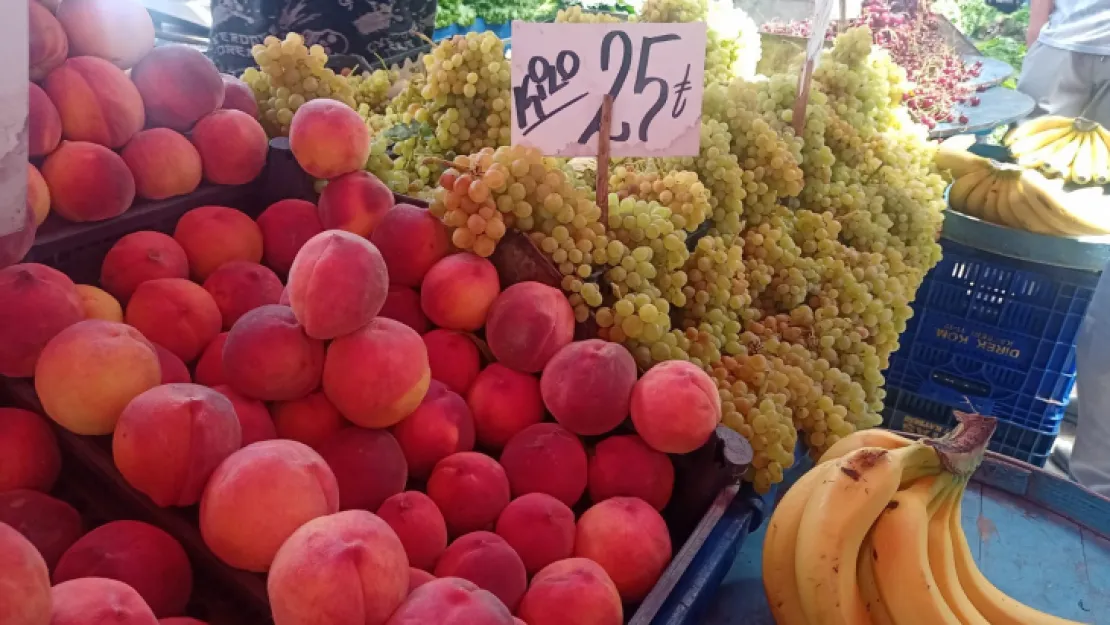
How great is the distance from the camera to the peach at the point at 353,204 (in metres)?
1.02

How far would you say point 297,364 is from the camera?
745mm

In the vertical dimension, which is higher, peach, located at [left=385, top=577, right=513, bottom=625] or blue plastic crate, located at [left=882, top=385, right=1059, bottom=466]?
peach, located at [left=385, top=577, right=513, bottom=625]

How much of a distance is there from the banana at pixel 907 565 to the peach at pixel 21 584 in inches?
28.5

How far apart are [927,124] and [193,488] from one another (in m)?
Result: 2.58

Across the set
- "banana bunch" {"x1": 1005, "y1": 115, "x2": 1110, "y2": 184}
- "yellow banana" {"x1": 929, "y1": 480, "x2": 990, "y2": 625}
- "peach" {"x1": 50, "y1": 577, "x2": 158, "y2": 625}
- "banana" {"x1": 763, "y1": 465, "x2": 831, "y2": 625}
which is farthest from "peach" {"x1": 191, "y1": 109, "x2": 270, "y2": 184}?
"banana bunch" {"x1": 1005, "y1": 115, "x2": 1110, "y2": 184}

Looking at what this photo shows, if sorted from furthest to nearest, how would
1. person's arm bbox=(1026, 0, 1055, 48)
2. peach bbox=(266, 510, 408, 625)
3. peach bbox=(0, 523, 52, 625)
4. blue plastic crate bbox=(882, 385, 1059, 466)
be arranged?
person's arm bbox=(1026, 0, 1055, 48) < blue plastic crate bbox=(882, 385, 1059, 466) < peach bbox=(266, 510, 408, 625) < peach bbox=(0, 523, 52, 625)

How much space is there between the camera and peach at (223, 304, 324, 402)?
2.39ft

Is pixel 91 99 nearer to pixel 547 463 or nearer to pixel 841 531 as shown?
pixel 547 463

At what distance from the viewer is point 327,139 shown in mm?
1017

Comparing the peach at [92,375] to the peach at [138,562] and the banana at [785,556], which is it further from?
the banana at [785,556]

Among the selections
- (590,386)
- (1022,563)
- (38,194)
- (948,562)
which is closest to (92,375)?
(38,194)

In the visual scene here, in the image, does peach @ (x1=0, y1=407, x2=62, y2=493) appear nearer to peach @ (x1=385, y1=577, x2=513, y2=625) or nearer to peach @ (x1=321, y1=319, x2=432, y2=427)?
peach @ (x1=321, y1=319, x2=432, y2=427)

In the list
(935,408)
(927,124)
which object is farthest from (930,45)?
(935,408)

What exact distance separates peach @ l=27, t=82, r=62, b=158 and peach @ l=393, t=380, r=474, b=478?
533 mm
